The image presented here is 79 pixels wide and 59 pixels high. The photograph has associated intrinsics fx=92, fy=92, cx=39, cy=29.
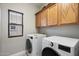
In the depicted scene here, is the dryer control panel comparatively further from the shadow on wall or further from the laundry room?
the shadow on wall

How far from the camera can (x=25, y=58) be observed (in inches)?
43.0

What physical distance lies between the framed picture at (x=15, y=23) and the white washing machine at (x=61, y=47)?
0.37 metres

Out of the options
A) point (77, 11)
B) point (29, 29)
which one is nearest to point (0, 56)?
point (29, 29)

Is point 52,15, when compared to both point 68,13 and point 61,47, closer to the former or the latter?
point 68,13

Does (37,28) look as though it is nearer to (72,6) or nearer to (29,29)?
(29,29)

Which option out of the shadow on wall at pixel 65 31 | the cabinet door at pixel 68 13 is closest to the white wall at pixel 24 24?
the shadow on wall at pixel 65 31

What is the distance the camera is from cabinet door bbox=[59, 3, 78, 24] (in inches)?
40.9

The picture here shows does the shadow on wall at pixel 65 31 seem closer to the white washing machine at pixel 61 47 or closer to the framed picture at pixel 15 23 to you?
the white washing machine at pixel 61 47

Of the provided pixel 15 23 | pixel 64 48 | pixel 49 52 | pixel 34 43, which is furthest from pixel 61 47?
pixel 15 23

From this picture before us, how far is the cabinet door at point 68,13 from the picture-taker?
104 centimetres

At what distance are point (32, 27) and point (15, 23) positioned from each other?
23 cm

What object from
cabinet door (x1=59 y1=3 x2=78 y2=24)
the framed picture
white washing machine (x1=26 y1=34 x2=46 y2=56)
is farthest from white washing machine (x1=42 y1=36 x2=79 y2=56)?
the framed picture

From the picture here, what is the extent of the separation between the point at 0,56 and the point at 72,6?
3.41 feet

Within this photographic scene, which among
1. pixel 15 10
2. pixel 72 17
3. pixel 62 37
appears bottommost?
pixel 62 37
